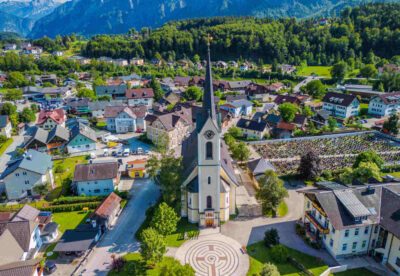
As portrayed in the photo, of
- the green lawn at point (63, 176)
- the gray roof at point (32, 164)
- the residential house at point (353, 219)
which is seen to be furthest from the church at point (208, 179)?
the gray roof at point (32, 164)

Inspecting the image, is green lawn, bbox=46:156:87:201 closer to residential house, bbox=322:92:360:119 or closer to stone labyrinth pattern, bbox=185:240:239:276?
stone labyrinth pattern, bbox=185:240:239:276

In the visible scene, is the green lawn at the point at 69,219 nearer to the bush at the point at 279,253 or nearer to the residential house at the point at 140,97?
the bush at the point at 279,253

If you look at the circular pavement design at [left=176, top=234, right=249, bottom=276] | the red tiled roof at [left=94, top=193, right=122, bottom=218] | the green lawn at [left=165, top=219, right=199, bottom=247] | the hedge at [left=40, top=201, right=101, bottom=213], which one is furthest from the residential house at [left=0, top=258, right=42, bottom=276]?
the circular pavement design at [left=176, top=234, right=249, bottom=276]

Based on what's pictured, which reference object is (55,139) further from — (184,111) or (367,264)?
(367,264)

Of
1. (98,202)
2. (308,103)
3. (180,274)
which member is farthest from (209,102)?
(308,103)

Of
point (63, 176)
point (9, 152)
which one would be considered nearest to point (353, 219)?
point (63, 176)

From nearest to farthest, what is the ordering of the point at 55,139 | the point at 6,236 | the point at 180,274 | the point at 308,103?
the point at 180,274
the point at 6,236
the point at 55,139
the point at 308,103

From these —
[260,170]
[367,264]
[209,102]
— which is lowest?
[367,264]
